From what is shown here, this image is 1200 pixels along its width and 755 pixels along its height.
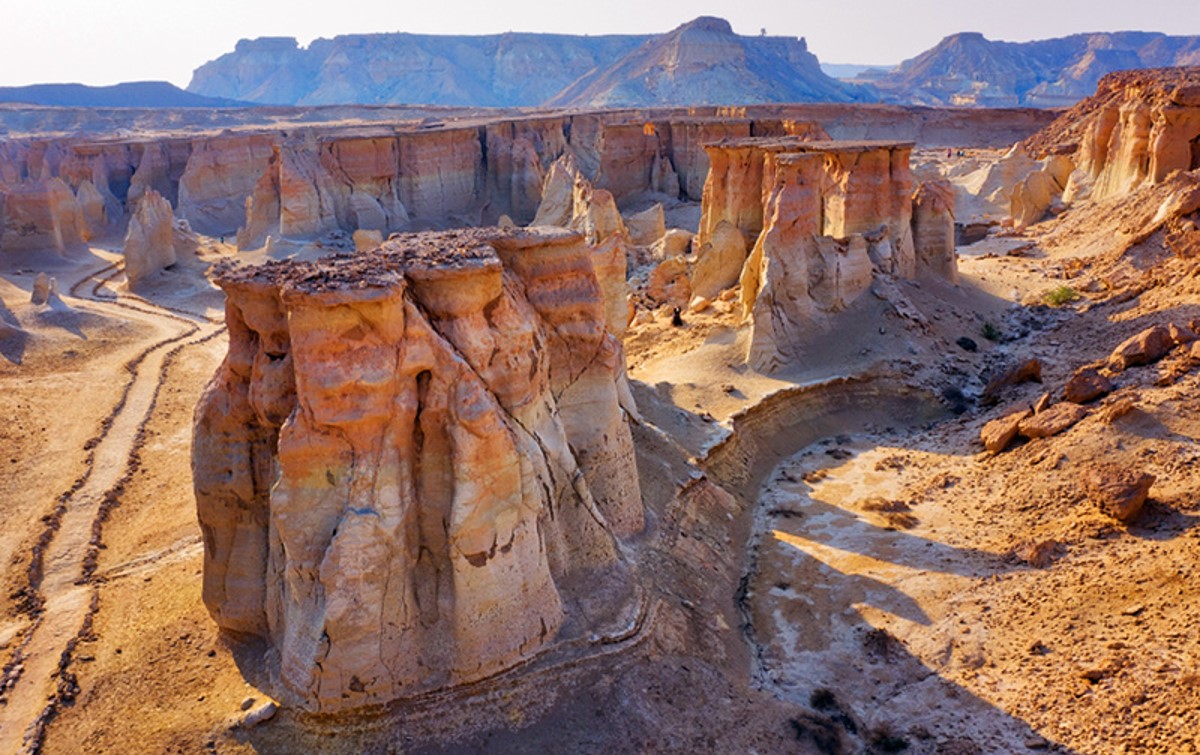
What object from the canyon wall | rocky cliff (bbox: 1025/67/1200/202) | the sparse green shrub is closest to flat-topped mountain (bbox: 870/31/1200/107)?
the canyon wall

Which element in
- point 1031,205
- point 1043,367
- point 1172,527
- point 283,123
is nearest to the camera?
point 1172,527

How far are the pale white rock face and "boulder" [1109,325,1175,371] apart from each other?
3716 centimetres

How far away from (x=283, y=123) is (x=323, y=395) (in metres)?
97.7

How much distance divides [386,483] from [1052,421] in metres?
13.3

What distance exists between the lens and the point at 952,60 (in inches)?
6698

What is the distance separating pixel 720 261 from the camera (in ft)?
95.9

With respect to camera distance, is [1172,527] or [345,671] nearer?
[345,671]

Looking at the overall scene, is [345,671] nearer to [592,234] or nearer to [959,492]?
[959,492]

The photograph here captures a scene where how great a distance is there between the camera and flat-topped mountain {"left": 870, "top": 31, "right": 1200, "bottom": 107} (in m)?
158

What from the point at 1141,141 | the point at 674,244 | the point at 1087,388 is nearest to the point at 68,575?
the point at 1087,388

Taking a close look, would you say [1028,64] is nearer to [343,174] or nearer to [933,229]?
[343,174]

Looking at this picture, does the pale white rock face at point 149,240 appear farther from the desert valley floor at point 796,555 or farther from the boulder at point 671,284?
the boulder at point 671,284

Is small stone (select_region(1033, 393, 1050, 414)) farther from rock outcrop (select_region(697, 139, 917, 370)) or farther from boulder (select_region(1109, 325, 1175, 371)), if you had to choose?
rock outcrop (select_region(697, 139, 917, 370))

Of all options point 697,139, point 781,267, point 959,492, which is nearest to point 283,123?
point 697,139
